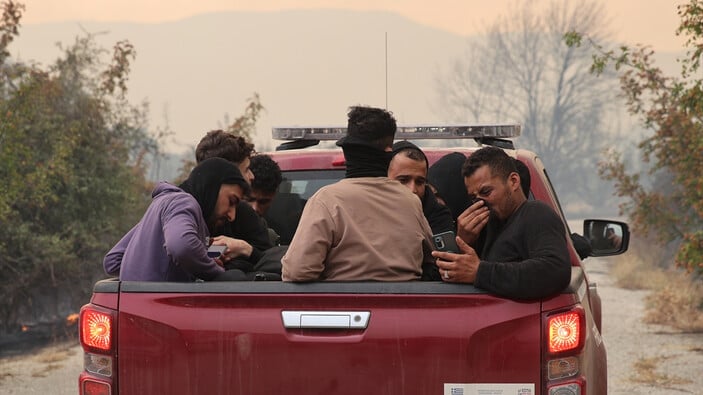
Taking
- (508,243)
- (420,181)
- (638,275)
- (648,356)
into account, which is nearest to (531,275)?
(508,243)

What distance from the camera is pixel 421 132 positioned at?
22.4 ft

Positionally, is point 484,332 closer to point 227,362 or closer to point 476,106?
point 227,362

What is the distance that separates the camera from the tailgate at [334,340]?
4.42 metres

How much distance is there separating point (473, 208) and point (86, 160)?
1450cm

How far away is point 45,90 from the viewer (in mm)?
18766

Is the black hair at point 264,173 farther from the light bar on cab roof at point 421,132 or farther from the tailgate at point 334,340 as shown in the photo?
the tailgate at point 334,340

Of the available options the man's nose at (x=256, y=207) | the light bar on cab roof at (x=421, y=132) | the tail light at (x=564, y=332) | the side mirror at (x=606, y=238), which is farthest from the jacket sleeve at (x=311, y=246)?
the side mirror at (x=606, y=238)

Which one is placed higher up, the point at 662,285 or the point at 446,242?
the point at 446,242

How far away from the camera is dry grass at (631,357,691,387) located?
12.4 meters

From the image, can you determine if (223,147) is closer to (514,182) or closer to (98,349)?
(514,182)

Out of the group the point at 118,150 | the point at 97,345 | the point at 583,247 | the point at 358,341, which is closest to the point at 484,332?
the point at 358,341

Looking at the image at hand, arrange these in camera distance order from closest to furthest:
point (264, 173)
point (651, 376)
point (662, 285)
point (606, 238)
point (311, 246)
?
point (311, 246)
point (264, 173)
point (606, 238)
point (651, 376)
point (662, 285)

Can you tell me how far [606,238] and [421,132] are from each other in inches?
44.6

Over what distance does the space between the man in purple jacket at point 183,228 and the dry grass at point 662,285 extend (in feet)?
39.6
